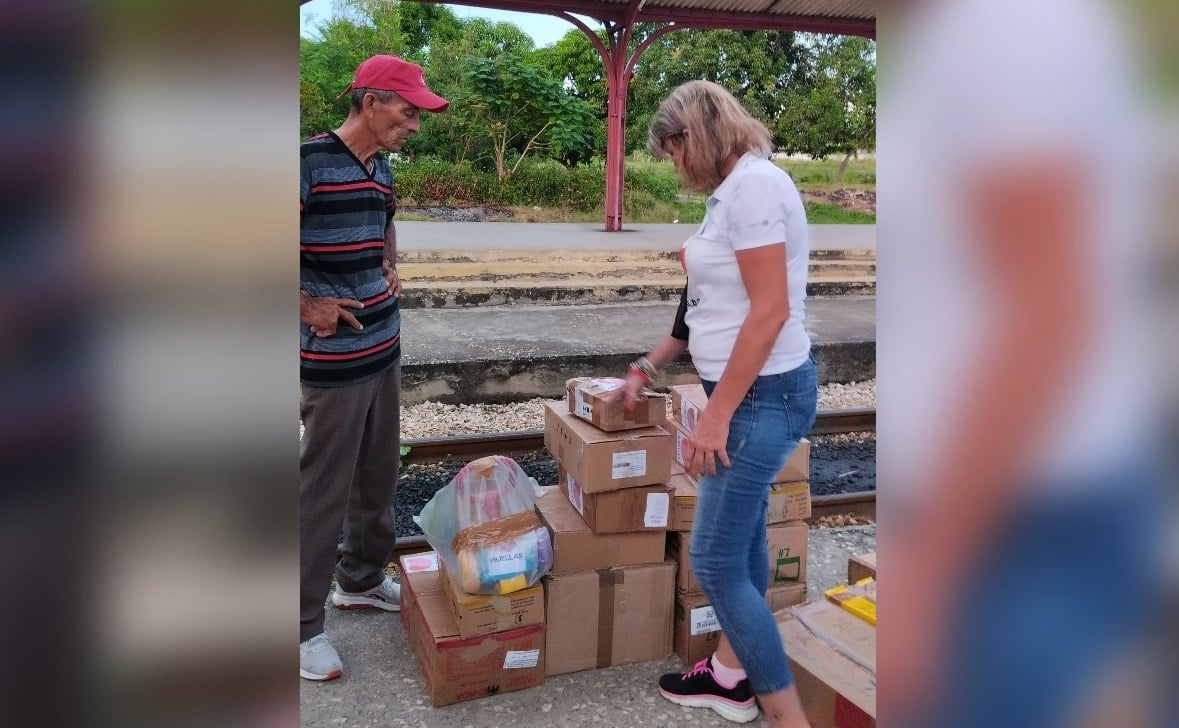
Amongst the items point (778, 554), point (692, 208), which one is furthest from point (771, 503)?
point (692, 208)

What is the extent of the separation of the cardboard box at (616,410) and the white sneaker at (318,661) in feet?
3.84

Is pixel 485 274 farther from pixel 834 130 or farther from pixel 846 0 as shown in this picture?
pixel 834 130

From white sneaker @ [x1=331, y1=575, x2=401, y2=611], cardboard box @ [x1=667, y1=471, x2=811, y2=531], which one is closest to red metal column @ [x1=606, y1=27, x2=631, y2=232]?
cardboard box @ [x1=667, y1=471, x2=811, y2=531]

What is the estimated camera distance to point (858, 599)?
2.82 m

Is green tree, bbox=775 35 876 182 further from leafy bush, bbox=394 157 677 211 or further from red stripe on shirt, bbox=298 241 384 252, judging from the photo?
red stripe on shirt, bbox=298 241 384 252

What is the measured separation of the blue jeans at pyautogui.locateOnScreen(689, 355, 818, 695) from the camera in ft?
7.27

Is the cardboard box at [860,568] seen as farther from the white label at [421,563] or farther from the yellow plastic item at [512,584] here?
the white label at [421,563]

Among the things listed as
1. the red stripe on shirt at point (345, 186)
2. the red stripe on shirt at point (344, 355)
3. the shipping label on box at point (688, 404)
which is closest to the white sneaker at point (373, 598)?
the red stripe on shirt at point (344, 355)

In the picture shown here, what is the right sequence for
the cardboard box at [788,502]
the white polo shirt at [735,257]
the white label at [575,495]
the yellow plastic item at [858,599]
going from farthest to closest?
the cardboard box at [788,502] → the white label at [575,495] → the yellow plastic item at [858,599] → the white polo shirt at [735,257]

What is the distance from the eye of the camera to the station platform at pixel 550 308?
698 centimetres

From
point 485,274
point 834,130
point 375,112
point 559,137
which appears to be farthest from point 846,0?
point 834,130
